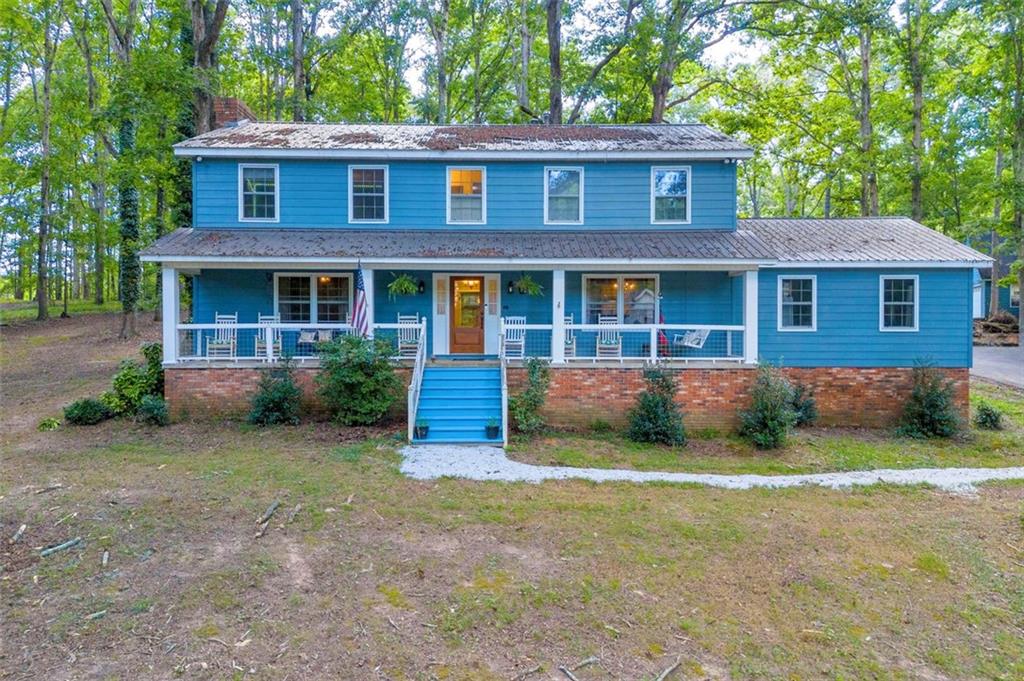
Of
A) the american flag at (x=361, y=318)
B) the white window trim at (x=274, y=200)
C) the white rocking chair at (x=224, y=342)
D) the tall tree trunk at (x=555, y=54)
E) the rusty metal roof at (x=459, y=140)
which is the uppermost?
the tall tree trunk at (x=555, y=54)

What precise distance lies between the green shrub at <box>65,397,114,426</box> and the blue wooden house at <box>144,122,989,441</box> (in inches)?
67.9

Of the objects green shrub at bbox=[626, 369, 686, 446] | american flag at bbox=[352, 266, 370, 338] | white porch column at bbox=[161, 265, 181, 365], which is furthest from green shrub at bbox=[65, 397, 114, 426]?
green shrub at bbox=[626, 369, 686, 446]

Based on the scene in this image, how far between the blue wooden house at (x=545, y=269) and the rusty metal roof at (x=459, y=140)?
0.08 meters

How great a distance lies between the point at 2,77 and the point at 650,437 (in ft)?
104

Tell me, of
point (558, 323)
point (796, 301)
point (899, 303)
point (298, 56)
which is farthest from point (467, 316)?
point (298, 56)

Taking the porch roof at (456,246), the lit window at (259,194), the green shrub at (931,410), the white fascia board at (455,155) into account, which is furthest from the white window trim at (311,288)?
the green shrub at (931,410)

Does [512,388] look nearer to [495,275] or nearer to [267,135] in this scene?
[495,275]

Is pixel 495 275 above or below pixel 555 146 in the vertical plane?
below

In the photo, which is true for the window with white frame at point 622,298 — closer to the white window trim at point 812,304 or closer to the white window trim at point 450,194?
the white window trim at point 812,304

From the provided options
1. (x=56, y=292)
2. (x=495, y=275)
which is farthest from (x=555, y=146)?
(x=56, y=292)

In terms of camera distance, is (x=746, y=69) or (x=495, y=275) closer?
(x=495, y=275)

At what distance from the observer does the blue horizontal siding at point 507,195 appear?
13.0m

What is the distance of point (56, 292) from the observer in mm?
38406

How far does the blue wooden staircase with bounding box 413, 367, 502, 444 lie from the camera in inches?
395
